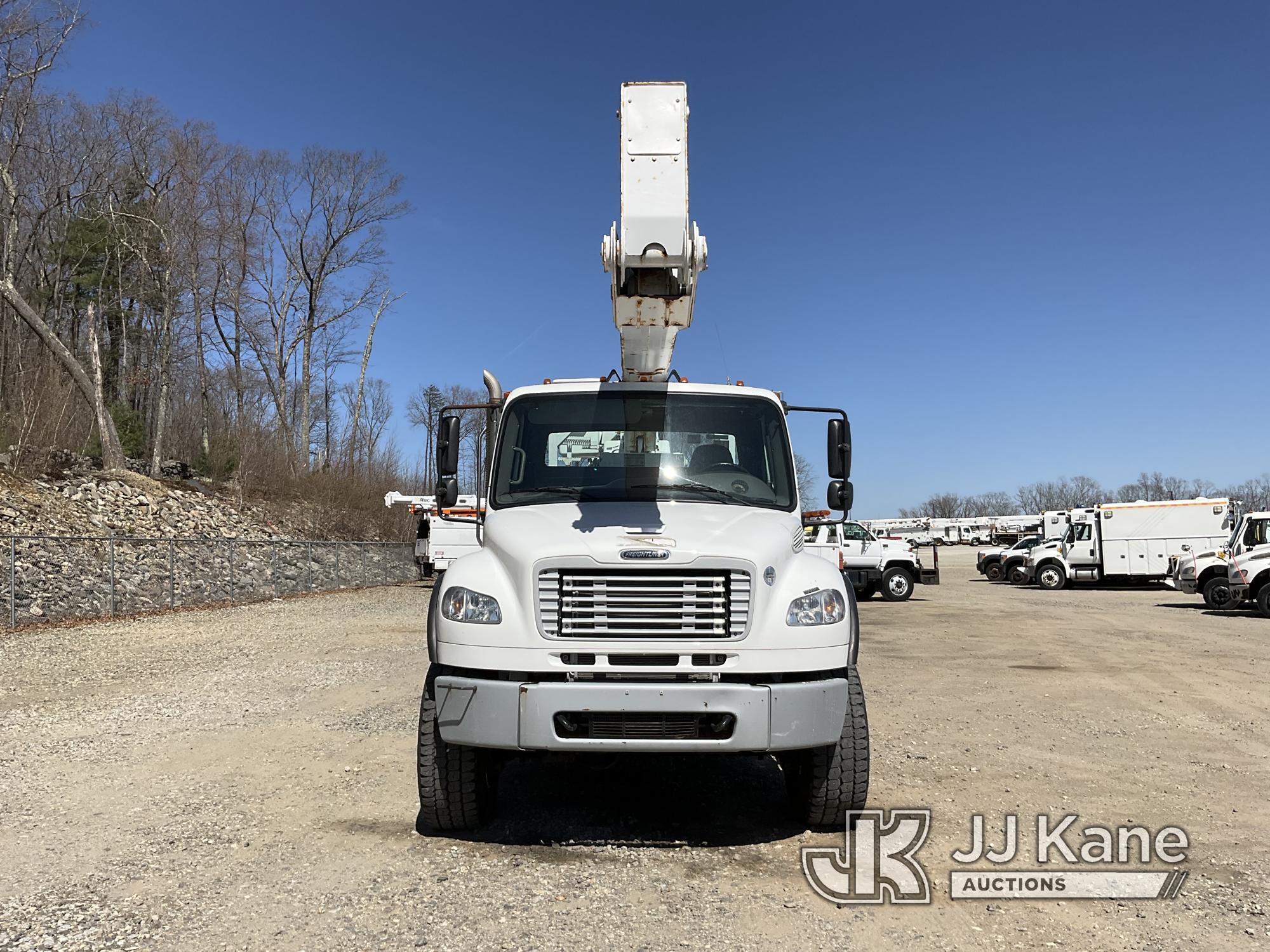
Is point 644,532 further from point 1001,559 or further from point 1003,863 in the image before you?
point 1001,559

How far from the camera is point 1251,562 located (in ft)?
62.7

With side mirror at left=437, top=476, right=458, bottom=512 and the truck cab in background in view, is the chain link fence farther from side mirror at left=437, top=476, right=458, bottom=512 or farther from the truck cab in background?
the truck cab in background

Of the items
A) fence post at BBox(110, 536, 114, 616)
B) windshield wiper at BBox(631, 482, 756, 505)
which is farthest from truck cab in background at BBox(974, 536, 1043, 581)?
windshield wiper at BBox(631, 482, 756, 505)

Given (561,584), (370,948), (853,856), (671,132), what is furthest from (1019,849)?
(671,132)

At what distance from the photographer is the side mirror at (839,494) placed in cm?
584

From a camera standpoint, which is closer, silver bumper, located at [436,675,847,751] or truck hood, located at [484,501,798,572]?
silver bumper, located at [436,675,847,751]

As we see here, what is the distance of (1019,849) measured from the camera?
14.9 feet

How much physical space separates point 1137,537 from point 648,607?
30.3 m

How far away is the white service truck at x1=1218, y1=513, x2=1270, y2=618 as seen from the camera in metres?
18.9

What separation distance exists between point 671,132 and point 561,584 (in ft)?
8.66

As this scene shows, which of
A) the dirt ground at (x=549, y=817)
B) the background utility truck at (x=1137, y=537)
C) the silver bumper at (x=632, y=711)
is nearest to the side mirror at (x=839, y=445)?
the silver bumper at (x=632, y=711)

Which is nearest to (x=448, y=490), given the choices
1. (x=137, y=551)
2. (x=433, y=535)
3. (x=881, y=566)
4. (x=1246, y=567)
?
Result: (x=137, y=551)

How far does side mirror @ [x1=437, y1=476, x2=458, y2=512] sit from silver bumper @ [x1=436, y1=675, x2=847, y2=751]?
1.85 metres

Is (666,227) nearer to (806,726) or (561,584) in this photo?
(561,584)
